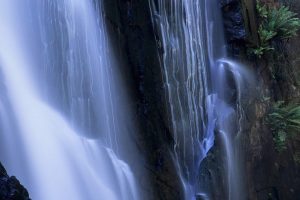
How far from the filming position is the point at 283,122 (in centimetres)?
993

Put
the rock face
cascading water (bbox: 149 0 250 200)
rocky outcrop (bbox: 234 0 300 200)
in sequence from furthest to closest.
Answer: rocky outcrop (bbox: 234 0 300 200) < cascading water (bbox: 149 0 250 200) < the rock face

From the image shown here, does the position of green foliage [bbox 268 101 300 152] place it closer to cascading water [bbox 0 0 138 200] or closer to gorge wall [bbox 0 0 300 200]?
gorge wall [bbox 0 0 300 200]

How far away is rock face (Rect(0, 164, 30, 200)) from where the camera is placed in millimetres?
4168

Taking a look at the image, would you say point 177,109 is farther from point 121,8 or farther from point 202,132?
point 121,8

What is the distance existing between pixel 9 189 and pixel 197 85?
4.94 m

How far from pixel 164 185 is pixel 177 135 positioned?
0.88 meters

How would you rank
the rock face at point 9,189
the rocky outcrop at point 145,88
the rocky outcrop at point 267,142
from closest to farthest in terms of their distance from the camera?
the rock face at point 9,189 → the rocky outcrop at point 145,88 → the rocky outcrop at point 267,142

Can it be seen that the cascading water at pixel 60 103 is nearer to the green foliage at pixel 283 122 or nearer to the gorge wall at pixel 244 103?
the gorge wall at pixel 244 103

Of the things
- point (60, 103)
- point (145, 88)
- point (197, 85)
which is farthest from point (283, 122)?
point (60, 103)

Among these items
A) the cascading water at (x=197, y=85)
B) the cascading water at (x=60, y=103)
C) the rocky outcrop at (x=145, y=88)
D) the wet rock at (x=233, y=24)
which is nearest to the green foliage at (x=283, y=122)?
the cascading water at (x=197, y=85)

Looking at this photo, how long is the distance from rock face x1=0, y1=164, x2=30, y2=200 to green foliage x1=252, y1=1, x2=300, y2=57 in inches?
252

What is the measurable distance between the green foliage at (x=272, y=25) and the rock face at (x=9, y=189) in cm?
639

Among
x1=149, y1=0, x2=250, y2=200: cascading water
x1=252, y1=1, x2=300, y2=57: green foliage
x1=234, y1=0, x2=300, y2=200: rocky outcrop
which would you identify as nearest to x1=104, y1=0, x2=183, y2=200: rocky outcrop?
x1=149, y1=0, x2=250, y2=200: cascading water

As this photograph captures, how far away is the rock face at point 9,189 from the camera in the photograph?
4.17m
